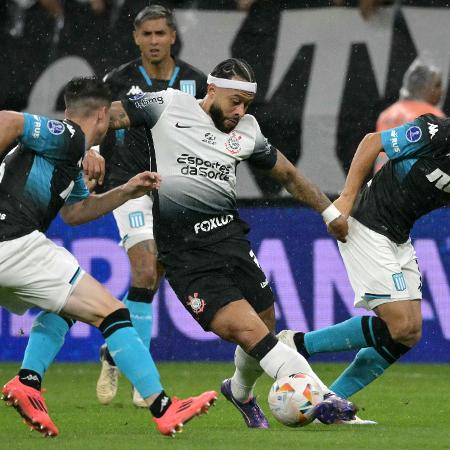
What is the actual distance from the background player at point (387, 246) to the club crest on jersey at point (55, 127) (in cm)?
183

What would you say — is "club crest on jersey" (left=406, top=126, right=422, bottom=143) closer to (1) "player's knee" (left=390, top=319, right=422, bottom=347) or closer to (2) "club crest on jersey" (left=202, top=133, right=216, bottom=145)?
(1) "player's knee" (left=390, top=319, right=422, bottom=347)

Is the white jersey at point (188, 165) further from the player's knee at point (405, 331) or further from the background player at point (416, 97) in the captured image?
the background player at point (416, 97)

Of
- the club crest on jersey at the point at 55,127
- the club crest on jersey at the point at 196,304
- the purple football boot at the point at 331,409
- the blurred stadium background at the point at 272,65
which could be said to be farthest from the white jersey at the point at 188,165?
the blurred stadium background at the point at 272,65

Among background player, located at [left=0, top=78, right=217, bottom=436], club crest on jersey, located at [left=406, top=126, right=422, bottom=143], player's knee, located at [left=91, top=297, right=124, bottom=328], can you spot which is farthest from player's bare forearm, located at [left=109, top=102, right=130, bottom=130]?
club crest on jersey, located at [left=406, top=126, right=422, bottom=143]

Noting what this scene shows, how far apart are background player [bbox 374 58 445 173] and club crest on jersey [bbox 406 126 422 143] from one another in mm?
3288

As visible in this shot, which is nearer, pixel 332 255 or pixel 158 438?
pixel 158 438

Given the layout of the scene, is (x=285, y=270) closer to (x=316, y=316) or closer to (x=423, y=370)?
(x=316, y=316)

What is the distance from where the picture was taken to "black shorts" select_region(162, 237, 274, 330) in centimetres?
734

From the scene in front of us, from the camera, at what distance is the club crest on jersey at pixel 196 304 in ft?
24.1

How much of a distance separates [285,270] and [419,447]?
5.41 metres

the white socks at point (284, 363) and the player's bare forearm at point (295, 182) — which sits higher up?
the player's bare forearm at point (295, 182)

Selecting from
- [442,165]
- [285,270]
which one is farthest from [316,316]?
[442,165]

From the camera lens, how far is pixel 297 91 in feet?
38.9

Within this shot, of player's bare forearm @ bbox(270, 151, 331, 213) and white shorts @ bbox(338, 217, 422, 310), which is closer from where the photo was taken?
player's bare forearm @ bbox(270, 151, 331, 213)
